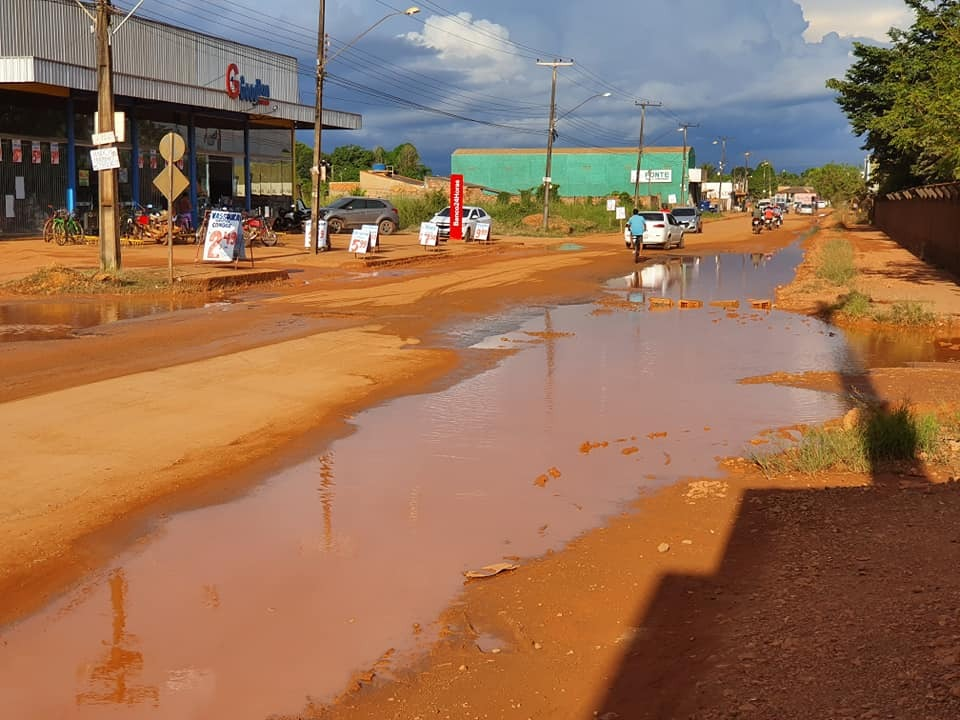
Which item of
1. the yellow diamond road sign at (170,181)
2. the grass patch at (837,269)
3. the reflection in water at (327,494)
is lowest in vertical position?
the reflection in water at (327,494)

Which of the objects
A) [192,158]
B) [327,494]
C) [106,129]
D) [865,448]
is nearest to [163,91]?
[192,158]

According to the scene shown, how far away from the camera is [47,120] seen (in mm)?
36781

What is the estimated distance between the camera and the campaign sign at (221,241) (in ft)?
86.3

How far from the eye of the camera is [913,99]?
21.9 meters

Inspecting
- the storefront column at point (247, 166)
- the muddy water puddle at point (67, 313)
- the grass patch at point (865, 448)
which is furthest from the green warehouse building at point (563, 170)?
the grass patch at point (865, 448)

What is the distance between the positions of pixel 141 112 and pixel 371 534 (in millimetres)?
38031

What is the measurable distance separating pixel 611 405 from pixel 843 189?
12010cm

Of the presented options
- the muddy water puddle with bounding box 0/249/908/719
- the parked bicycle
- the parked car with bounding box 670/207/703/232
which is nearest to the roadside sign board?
the muddy water puddle with bounding box 0/249/908/719

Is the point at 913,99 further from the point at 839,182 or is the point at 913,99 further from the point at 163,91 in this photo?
the point at 839,182

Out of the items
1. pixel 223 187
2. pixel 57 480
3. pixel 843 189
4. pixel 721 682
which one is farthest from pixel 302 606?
pixel 843 189

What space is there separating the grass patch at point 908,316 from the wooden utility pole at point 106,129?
15.9m

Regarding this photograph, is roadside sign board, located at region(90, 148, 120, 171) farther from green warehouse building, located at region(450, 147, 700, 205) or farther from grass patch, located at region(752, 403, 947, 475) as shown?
green warehouse building, located at region(450, 147, 700, 205)

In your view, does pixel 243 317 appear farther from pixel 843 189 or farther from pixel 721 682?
pixel 843 189

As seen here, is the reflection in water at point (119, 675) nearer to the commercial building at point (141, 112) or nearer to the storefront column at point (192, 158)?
the commercial building at point (141, 112)
